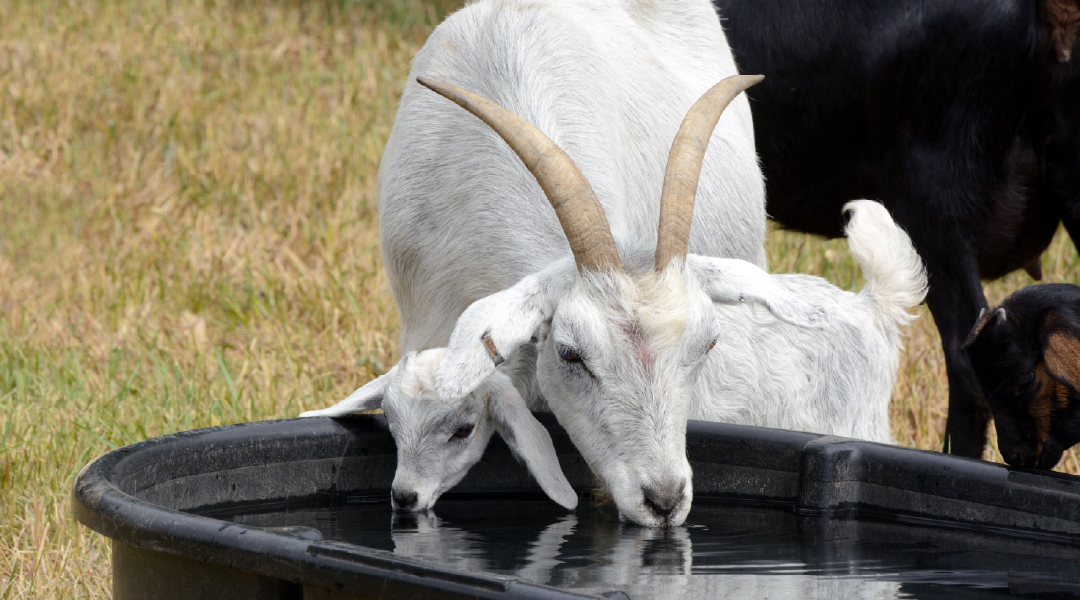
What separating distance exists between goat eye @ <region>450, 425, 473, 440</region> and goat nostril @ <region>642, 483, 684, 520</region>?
0.55 metres

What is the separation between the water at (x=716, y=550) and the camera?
2684 mm

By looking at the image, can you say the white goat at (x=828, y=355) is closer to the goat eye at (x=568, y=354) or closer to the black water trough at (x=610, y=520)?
the black water trough at (x=610, y=520)

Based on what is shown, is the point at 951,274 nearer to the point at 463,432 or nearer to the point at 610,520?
the point at 610,520

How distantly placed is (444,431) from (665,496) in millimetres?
611

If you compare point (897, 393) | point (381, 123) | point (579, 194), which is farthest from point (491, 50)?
point (381, 123)

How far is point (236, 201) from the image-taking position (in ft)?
25.2

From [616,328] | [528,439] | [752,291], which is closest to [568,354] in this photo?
[616,328]

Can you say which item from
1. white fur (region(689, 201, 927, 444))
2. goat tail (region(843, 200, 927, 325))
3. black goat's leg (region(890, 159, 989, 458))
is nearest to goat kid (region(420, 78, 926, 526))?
white fur (region(689, 201, 927, 444))

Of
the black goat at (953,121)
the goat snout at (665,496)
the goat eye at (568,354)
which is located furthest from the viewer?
the black goat at (953,121)

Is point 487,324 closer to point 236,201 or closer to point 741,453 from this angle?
point 741,453

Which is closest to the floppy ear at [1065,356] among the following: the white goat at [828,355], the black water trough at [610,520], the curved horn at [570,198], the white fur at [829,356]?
the black water trough at [610,520]

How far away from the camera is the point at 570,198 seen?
3078 millimetres

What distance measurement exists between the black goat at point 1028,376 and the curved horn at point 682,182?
73cm

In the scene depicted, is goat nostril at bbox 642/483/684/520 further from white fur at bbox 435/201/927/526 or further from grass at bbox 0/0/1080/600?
grass at bbox 0/0/1080/600
